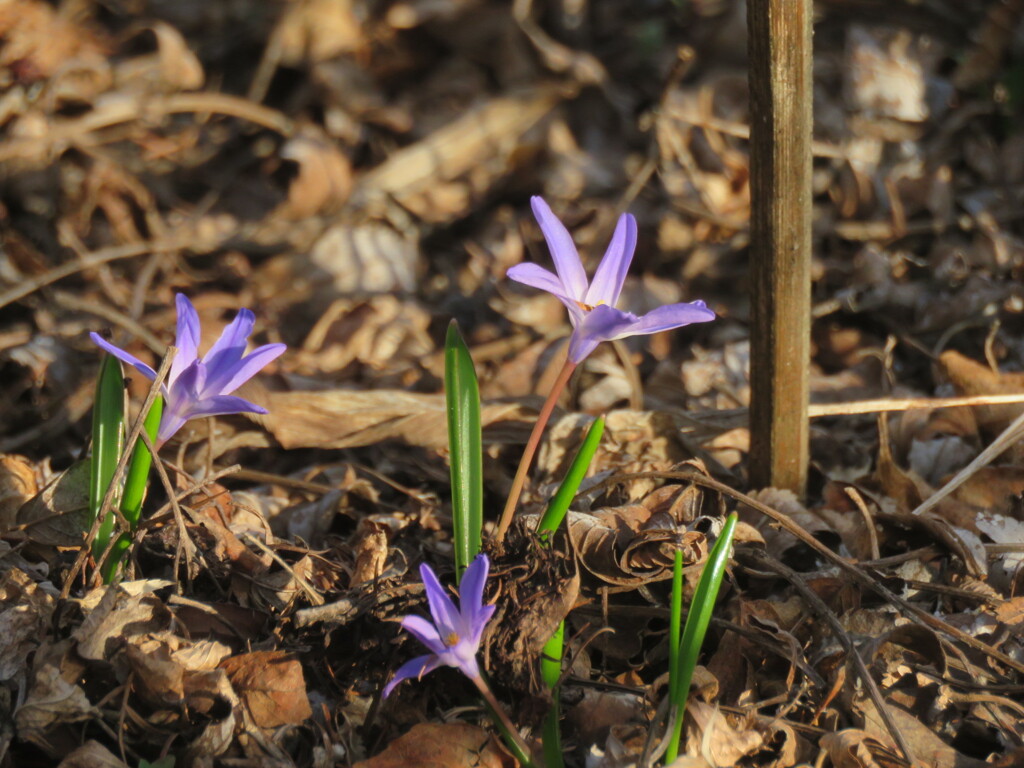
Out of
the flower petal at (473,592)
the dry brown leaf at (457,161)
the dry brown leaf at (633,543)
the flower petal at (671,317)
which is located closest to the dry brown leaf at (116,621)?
the flower petal at (473,592)

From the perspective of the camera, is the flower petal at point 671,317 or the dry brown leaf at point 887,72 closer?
the flower petal at point 671,317

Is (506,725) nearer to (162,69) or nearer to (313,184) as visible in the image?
(313,184)

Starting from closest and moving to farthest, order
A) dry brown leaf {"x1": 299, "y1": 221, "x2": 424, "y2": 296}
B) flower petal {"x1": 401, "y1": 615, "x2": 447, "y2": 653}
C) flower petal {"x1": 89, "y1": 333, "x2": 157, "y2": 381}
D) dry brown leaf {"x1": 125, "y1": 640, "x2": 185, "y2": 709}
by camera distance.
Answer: flower petal {"x1": 401, "y1": 615, "x2": 447, "y2": 653}, flower petal {"x1": 89, "y1": 333, "x2": 157, "y2": 381}, dry brown leaf {"x1": 125, "y1": 640, "x2": 185, "y2": 709}, dry brown leaf {"x1": 299, "y1": 221, "x2": 424, "y2": 296}

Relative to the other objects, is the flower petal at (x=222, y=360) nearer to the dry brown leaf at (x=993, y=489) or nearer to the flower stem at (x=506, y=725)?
the flower stem at (x=506, y=725)

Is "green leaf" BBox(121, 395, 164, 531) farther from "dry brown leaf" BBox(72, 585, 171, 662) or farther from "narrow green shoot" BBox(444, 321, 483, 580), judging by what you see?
"narrow green shoot" BBox(444, 321, 483, 580)

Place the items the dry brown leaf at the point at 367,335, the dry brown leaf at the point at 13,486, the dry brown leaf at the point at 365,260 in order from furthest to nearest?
the dry brown leaf at the point at 365,260 → the dry brown leaf at the point at 367,335 → the dry brown leaf at the point at 13,486

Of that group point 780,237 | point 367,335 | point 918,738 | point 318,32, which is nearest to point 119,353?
point 780,237

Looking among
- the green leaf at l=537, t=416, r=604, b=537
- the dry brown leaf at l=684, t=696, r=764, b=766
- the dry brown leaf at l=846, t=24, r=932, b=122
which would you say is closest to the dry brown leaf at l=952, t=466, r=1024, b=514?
the dry brown leaf at l=684, t=696, r=764, b=766
